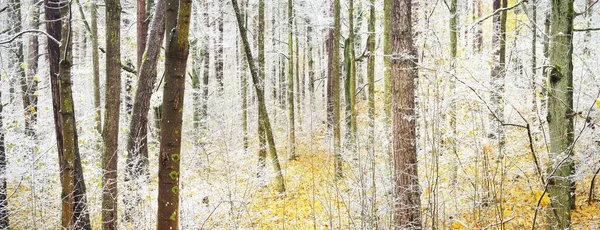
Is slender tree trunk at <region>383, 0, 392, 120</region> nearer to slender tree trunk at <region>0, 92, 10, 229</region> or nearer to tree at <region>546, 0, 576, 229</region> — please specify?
tree at <region>546, 0, 576, 229</region>

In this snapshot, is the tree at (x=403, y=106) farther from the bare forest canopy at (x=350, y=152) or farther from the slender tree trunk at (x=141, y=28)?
the slender tree trunk at (x=141, y=28)

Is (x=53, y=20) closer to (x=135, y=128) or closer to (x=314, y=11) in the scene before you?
(x=135, y=128)

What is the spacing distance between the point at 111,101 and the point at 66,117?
0.54 meters

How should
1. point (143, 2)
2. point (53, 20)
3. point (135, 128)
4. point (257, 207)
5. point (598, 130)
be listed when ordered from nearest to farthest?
point (53, 20), point (135, 128), point (598, 130), point (143, 2), point (257, 207)

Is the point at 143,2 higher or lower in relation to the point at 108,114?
higher

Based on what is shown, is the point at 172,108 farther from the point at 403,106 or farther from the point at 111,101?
the point at 403,106

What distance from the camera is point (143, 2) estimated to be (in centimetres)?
688

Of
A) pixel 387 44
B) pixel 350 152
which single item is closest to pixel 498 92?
pixel 350 152

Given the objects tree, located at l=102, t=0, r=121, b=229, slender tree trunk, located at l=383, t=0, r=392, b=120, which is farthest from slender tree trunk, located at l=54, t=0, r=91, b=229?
slender tree trunk, located at l=383, t=0, r=392, b=120

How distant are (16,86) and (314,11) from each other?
1025 cm

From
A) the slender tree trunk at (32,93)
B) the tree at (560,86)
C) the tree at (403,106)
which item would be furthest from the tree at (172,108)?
the slender tree trunk at (32,93)

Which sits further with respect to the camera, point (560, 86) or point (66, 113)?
point (560, 86)

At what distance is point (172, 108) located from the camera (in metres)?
2.20

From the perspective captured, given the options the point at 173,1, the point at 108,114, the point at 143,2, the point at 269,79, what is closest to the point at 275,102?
the point at 269,79
